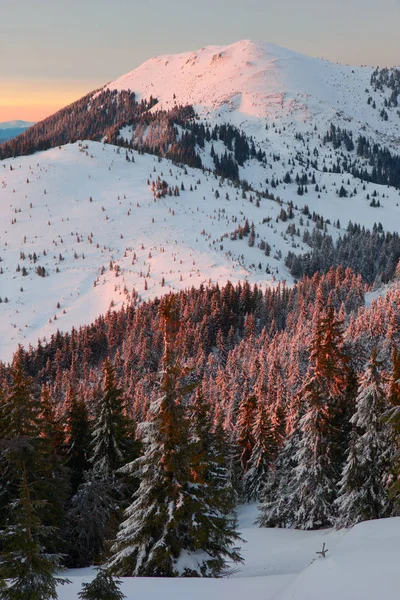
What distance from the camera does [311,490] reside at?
2398cm

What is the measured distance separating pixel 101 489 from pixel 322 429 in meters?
11.4

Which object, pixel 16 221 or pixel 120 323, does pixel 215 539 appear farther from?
pixel 16 221

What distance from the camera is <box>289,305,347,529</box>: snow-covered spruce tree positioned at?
23219 millimetres

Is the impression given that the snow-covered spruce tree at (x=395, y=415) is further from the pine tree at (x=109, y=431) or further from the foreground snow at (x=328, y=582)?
the pine tree at (x=109, y=431)

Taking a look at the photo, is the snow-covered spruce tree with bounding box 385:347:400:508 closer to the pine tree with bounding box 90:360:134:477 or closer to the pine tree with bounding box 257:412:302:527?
the pine tree with bounding box 257:412:302:527

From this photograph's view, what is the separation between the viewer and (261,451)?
1388 inches

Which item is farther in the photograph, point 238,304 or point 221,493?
point 238,304

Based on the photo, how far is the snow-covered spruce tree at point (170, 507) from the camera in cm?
1395

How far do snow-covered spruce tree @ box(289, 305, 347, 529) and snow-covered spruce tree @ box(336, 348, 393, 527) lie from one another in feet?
6.85

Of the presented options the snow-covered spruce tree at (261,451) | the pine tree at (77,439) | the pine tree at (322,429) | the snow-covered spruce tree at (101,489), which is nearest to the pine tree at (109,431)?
the snow-covered spruce tree at (101,489)

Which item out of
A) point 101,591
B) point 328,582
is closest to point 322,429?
point 328,582

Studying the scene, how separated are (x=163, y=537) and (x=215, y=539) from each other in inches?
72.7

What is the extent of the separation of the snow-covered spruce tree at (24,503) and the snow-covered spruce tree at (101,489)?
171 cm

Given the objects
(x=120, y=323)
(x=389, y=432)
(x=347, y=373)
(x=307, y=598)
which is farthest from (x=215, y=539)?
(x=120, y=323)
